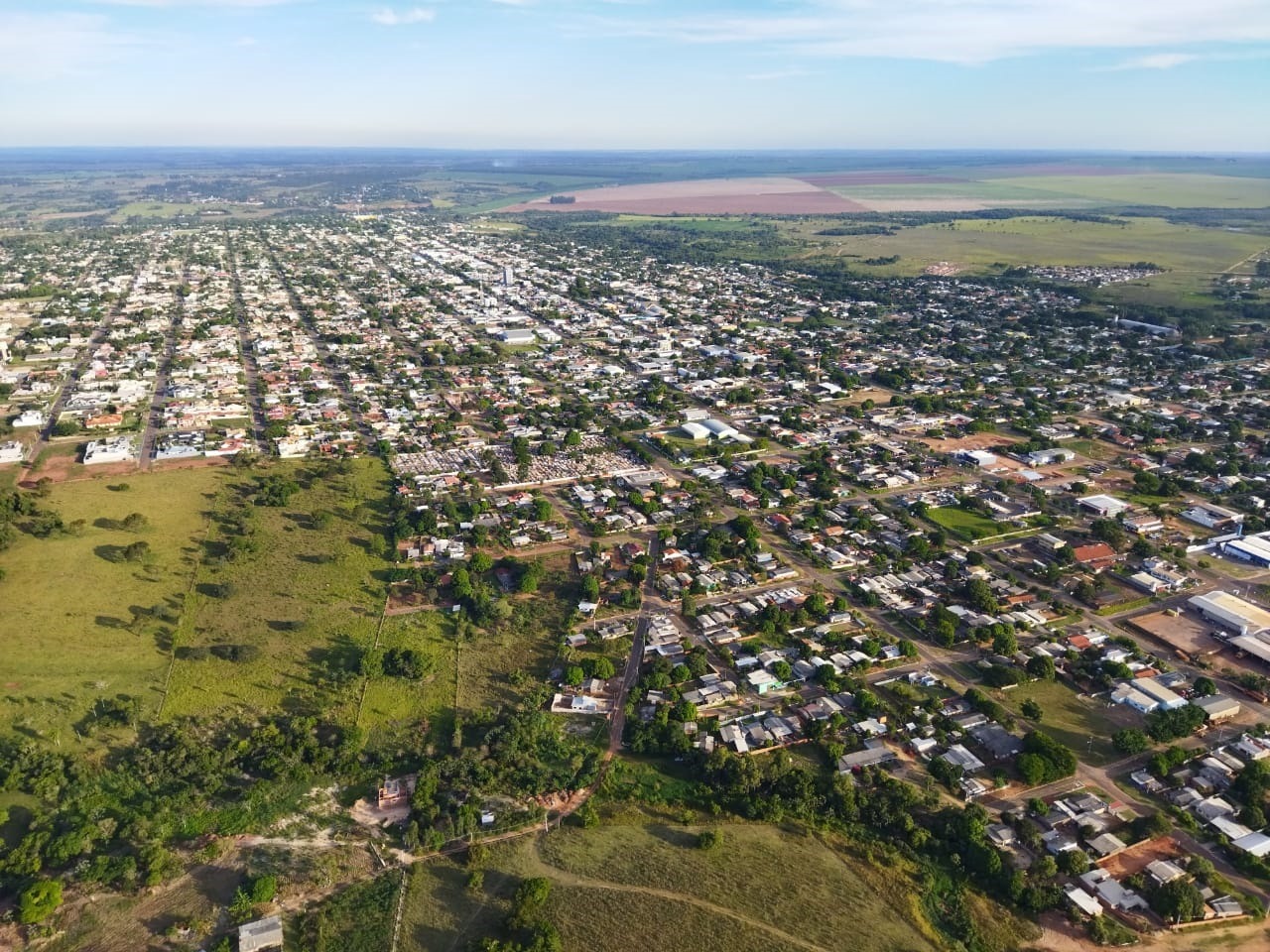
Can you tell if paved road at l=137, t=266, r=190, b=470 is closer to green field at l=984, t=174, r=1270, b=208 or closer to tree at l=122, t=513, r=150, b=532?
tree at l=122, t=513, r=150, b=532

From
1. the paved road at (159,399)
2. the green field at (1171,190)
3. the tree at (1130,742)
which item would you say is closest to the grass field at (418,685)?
the tree at (1130,742)

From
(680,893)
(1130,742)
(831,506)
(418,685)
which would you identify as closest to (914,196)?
(831,506)

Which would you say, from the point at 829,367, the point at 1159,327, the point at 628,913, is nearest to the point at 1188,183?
the point at 1159,327

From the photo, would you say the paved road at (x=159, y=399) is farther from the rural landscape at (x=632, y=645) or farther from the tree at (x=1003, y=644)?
the tree at (x=1003, y=644)

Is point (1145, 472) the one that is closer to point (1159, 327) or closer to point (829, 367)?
point (829, 367)

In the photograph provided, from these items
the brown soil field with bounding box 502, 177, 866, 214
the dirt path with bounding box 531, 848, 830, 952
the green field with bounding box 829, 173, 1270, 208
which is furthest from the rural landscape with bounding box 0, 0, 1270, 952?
the green field with bounding box 829, 173, 1270, 208

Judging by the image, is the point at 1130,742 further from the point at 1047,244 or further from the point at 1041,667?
the point at 1047,244
